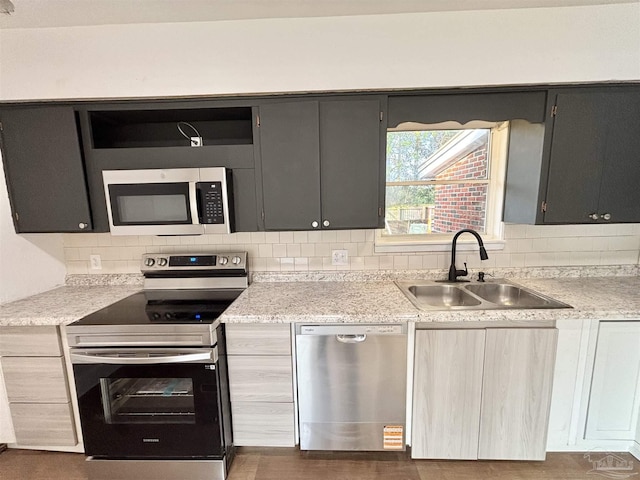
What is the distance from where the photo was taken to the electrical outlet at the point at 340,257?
7.09ft

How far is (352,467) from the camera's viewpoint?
170cm

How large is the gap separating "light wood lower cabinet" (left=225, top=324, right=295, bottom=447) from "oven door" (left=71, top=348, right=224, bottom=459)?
0.41 ft

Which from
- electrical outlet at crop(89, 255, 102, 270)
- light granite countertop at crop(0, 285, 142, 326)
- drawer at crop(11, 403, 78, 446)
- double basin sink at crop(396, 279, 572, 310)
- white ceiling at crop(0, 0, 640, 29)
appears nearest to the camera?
white ceiling at crop(0, 0, 640, 29)

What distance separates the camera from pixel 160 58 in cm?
162

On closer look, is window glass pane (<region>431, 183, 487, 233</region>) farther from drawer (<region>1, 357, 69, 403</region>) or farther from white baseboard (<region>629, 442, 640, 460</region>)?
drawer (<region>1, 357, 69, 403</region>)

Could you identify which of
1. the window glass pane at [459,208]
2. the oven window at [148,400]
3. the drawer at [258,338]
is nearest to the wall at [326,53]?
the window glass pane at [459,208]

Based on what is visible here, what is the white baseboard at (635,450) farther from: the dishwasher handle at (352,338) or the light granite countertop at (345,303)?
the dishwasher handle at (352,338)

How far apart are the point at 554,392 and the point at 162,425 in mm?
2154

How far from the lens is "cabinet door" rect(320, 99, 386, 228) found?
1699mm

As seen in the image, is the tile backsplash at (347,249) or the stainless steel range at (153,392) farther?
the tile backsplash at (347,249)

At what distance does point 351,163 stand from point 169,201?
3.67ft

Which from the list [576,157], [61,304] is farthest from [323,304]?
[576,157]

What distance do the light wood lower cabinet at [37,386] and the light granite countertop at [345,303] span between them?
0.37ft

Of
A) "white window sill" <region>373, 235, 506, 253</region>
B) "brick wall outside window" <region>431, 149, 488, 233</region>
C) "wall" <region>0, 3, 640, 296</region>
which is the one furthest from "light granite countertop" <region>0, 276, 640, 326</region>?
"wall" <region>0, 3, 640, 296</region>
